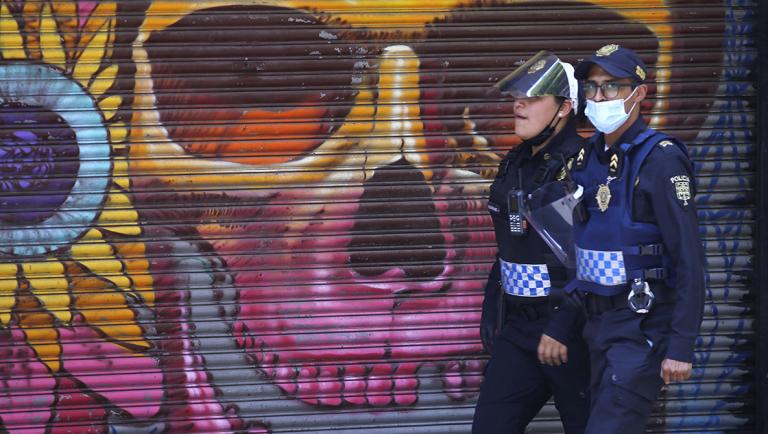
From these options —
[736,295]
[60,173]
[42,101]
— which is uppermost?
[42,101]

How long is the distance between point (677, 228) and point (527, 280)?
783 mm

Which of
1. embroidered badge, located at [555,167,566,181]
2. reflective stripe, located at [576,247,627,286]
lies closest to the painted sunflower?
embroidered badge, located at [555,167,566,181]

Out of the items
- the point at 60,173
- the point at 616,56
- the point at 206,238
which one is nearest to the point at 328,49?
the point at 206,238

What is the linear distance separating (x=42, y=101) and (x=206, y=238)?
1095 millimetres

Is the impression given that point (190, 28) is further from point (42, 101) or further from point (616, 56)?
point (616, 56)

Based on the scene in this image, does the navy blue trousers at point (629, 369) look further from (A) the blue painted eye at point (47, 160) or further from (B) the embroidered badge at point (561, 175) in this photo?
(A) the blue painted eye at point (47, 160)

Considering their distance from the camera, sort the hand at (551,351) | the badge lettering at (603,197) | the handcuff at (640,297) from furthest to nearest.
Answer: the hand at (551,351)
the badge lettering at (603,197)
the handcuff at (640,297)

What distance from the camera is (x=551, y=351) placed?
4402 millimetres

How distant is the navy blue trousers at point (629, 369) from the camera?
13.4ft

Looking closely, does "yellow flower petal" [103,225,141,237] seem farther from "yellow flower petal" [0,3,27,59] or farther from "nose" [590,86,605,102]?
"nose" [590,86,605,102]

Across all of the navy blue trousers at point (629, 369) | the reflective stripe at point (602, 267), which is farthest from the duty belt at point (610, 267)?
the navy blue trousers at point (629, 369)

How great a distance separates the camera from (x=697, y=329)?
13.1 ft

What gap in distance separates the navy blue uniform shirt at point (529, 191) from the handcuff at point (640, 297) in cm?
34

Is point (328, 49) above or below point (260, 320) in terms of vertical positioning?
above
